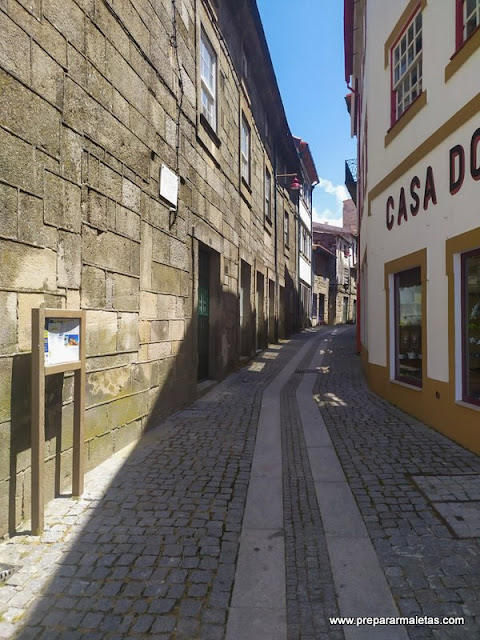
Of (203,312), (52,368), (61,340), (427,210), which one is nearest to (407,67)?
(427,210)

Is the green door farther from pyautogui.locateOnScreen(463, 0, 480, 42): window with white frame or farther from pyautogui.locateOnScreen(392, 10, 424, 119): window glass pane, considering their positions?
pyautogui.locateOnScreen(463, 0, 480, 42): window with white frame

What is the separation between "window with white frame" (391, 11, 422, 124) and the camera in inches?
251

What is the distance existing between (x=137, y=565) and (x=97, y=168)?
328 cm

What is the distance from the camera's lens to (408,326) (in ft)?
21.9

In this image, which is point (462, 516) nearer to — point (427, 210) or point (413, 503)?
point (413, 503)

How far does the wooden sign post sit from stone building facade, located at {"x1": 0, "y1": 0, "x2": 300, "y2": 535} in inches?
6.6

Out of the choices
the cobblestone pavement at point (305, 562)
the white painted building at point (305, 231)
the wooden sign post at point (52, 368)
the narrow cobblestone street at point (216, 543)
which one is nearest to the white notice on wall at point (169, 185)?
the wooden sign post at point (52, 368)

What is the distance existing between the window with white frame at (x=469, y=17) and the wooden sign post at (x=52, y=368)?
5238mm

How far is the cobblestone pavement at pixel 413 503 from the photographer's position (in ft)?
7.55

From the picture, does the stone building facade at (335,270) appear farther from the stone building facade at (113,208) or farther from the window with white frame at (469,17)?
the window with white frame at (469,17)

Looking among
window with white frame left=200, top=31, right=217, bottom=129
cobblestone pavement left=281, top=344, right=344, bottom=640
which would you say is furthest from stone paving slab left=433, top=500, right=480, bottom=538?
window with white frame left=200, top=31, right=217, bottom=129

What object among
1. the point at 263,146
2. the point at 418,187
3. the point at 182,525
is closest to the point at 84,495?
the point at 182,525

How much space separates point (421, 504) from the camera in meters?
3.41

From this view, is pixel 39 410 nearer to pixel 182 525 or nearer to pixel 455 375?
pixel 182 525
